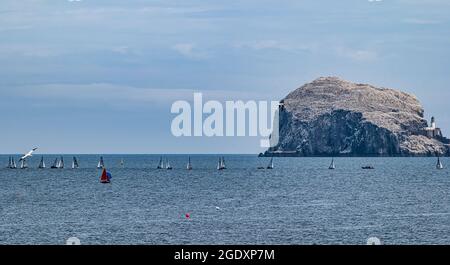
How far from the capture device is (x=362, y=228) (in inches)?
2677

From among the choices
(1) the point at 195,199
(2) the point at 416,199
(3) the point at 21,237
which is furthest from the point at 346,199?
(3) the point at 21,237

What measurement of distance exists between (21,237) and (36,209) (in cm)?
3491
